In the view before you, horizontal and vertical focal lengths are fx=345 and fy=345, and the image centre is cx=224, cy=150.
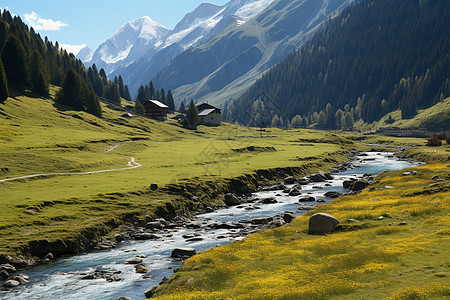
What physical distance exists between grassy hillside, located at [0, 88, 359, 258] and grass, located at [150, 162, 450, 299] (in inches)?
821

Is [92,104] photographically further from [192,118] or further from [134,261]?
[134,261]

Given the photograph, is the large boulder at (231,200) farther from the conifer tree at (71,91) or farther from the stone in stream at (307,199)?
the conifer tree at (71,91)

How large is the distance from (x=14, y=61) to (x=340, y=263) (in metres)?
161

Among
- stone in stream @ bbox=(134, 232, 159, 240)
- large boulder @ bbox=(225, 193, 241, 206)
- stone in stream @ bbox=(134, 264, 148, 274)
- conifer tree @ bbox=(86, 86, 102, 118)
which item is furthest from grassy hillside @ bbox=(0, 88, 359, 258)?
conifer tree @ bbox=(86, 86, 102, 118)

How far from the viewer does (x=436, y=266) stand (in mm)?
22188

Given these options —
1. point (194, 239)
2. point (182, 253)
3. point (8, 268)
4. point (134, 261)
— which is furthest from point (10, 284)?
point (194, 239)

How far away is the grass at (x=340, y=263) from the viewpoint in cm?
2062

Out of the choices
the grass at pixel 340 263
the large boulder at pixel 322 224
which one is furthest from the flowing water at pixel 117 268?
the large boulder at pixel 322 224

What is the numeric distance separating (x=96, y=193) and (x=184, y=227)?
15.9 metres

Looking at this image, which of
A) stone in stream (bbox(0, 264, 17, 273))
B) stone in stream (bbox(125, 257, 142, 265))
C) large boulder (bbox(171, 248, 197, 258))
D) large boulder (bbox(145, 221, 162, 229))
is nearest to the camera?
stone in stream (bbox(0, 264, 17, 273))

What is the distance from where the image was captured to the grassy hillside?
1678 inches

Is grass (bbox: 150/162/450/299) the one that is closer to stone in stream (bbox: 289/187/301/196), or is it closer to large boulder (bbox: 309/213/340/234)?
large boulder (bbox: 309/213/340/234)

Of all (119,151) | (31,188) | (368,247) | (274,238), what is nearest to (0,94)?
(119,151)

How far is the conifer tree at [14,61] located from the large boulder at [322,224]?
150 m
